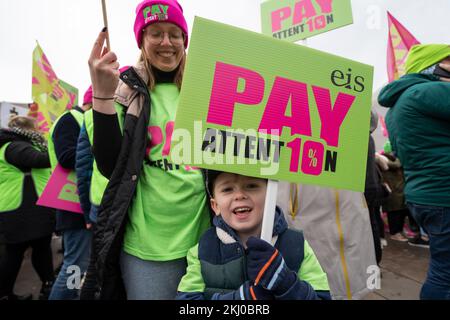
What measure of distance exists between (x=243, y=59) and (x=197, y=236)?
682mm

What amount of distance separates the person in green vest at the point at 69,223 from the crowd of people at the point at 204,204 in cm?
39

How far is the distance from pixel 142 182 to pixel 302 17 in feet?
5.89

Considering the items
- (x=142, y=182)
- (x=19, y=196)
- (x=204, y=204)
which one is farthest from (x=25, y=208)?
(x=204, y=204)

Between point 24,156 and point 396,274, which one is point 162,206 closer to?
point 24,156

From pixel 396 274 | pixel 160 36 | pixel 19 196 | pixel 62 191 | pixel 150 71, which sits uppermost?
pixel 160 36

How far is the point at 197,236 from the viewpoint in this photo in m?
1.13

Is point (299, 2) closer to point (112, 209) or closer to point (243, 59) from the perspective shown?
point (243, 59)

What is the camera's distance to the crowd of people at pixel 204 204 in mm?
974

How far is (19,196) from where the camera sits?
2.37 metres

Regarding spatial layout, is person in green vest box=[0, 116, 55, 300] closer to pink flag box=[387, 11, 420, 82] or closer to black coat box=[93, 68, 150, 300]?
black coat box=[93, 68, 150, 300]

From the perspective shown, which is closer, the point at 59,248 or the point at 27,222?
the point at 27,222

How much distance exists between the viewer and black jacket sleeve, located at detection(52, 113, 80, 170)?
73.5 inches
